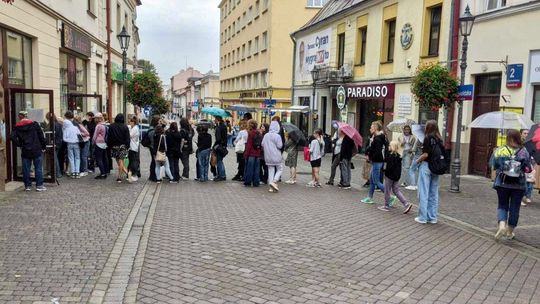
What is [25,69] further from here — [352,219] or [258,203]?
[352,219]

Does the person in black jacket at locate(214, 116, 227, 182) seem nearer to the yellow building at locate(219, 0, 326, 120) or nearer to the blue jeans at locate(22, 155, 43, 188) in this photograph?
the blue jeans at locate(22, 155, 43, 188)

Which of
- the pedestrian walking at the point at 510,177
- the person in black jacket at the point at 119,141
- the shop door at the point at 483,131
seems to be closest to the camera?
the pedestrian walking at the point at 510,177

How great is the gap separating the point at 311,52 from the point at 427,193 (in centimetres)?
2161

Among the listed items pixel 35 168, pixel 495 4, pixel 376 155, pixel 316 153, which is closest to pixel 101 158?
pixel 35 168

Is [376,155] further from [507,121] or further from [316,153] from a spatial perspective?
Answer: [507,121]

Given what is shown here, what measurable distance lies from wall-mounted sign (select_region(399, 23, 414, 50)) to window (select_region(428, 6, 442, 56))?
0.96 metres

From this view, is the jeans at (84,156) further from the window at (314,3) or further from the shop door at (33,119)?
the window at (314,3)

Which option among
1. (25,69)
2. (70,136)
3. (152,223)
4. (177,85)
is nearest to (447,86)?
(152,223)

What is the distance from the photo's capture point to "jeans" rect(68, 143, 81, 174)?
12.2 meters

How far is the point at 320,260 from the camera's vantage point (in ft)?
19.7

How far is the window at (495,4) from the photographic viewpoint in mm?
14002

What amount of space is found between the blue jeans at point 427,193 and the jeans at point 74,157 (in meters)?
8.36

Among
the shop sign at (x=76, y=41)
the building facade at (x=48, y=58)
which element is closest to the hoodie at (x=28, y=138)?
the building facade at (x=48, y=58)

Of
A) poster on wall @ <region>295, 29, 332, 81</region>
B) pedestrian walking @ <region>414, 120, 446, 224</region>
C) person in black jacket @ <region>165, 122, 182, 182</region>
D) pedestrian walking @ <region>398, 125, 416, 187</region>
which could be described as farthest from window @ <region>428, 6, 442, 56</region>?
person in black jacket @ <region>165, 122, 182, 182</region>
